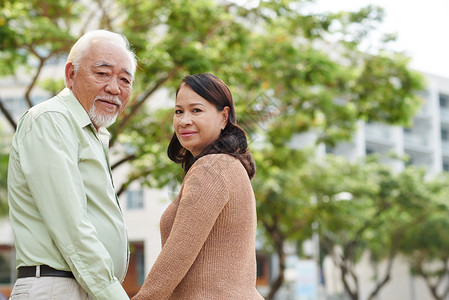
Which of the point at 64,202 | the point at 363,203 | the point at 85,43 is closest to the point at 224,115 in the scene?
the point at 85,43

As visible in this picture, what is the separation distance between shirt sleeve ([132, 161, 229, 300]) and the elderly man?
15 cm

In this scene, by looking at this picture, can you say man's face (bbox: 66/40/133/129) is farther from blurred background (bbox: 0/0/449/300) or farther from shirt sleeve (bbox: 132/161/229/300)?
blurred background (bbox: 0/0/449/300)

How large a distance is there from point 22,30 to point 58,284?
31.3 ft

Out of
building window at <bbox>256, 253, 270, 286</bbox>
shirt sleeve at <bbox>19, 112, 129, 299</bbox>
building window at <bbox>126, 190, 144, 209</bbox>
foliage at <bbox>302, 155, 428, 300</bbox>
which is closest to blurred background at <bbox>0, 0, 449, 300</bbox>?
foliage at <bbox>302, 155, 428, 300</bbox>

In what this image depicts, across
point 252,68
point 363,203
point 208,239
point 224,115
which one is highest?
point 224,115

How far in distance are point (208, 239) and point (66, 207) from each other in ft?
1.92

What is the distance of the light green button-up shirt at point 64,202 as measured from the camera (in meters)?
2.23

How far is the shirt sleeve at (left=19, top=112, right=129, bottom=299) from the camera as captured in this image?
7.29ft

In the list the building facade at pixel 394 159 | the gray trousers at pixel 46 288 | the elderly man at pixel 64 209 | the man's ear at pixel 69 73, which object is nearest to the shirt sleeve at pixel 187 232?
the elderly man at pixel 64 209

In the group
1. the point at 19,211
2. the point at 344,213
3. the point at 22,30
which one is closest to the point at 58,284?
the point at 19,211

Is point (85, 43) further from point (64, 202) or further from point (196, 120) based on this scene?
point (64, 202)

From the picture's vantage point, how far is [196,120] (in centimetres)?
276

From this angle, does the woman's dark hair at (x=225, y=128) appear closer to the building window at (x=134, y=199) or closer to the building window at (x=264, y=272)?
the building window at (x=134, y=199)

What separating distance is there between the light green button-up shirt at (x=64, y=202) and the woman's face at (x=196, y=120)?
429 mm
